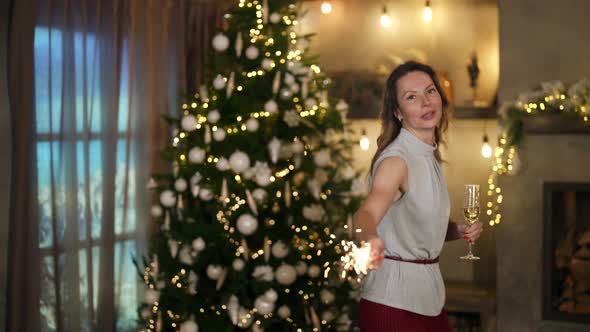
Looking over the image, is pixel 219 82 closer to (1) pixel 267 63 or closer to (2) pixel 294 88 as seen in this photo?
(1) pixel 267 63

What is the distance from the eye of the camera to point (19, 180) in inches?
143

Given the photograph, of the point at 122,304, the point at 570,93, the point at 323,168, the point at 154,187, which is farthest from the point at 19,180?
the point at 570,93

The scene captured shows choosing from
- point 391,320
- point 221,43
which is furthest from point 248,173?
point 391,320

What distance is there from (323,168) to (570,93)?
146 centimetres

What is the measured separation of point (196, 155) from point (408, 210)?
5.89 feet

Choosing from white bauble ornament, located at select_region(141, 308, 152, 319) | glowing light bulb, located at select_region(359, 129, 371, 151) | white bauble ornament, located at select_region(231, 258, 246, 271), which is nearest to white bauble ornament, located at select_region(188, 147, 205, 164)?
white bauble ornament, located at select_region(231, 258, 246, 271)

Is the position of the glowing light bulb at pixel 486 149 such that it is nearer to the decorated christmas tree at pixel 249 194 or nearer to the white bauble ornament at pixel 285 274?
the decorated christmas tree at pixel 249 194

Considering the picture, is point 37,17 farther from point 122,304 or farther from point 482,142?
point 482,142

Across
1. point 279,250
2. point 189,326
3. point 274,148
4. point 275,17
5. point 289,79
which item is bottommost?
point 189,326

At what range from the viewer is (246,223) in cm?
374

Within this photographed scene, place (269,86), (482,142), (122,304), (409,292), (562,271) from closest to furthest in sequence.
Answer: (409,292), (269,86), (122,304), (562,271), (482,142)

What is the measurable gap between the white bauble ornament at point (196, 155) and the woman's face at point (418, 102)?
1.68 metres

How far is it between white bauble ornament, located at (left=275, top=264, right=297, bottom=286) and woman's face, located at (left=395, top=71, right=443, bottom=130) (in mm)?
1665

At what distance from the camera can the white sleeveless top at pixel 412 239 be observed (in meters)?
2.18
